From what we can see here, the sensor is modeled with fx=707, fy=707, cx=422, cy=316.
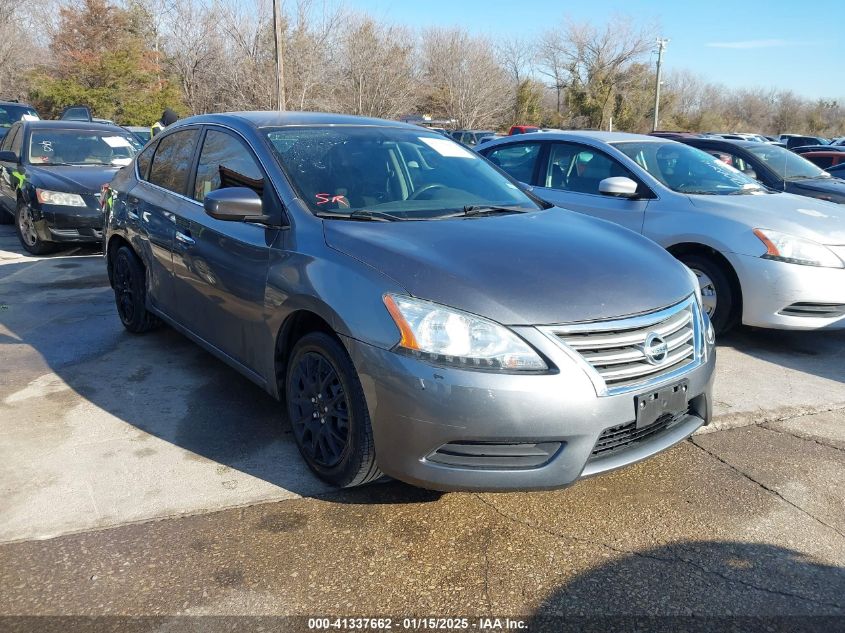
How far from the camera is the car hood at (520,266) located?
8.59 feet

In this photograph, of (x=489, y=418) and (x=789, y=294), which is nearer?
(x=489, y=418)

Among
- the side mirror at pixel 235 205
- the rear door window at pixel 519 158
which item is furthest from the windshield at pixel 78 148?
the side mirror at pixel 235 205

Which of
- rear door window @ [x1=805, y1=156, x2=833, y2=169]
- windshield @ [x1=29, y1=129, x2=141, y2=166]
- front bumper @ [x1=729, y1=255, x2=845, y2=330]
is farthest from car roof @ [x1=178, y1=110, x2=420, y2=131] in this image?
rear door window @ [x1=805, y1=156, x2=833, y2=169]

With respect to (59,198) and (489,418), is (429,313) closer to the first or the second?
(489,418)

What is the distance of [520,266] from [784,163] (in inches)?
267

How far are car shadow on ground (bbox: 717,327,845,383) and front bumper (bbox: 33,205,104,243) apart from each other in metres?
6.88

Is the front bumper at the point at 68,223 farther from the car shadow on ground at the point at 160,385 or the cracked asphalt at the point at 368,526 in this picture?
the cracked asphalt at the point at 368,526

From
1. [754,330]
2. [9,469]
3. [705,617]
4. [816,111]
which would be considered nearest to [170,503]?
[9,469]

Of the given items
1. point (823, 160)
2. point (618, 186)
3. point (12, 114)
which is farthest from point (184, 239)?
point (12, 114)

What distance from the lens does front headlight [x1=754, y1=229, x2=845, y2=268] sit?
4805mm

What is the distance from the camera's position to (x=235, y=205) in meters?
3.24

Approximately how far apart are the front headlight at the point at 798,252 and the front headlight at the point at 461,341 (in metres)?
3.11

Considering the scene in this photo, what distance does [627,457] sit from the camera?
271 centimetres

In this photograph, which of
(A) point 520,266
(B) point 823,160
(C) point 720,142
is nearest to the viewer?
(A) point 520,266
